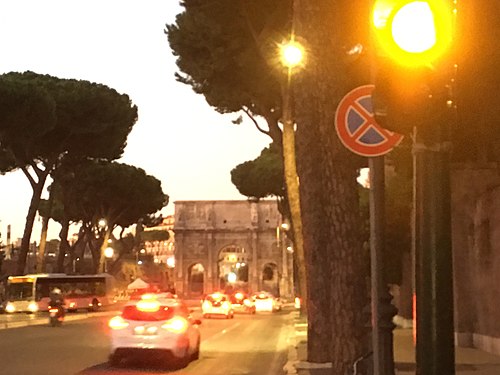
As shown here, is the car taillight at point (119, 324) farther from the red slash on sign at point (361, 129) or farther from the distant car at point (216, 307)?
the distant car at point (216, 307)

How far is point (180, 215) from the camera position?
331 feet

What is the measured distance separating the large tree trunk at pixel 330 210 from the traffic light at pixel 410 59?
21.0 feet

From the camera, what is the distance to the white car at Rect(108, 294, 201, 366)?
17.4 meters

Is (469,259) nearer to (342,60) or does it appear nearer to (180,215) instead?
(342,60)

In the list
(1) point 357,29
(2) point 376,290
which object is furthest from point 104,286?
(2) point 376,290

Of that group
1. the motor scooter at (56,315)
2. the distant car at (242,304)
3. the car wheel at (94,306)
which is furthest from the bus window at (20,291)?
the motor scooter at (56,315)

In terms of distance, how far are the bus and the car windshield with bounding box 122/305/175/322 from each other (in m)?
36.6

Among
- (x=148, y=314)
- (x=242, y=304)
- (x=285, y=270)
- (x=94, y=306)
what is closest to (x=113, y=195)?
(x=94, y=306)

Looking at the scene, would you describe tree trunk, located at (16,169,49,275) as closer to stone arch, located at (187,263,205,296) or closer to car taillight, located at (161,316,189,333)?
car taillight, located at (161,316,189,333)

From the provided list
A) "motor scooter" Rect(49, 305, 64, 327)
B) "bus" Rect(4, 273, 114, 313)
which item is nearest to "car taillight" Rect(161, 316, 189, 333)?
"motor scooter" Rect(49, 305, 64, 327)

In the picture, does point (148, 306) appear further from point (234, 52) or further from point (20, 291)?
point (20, 291)

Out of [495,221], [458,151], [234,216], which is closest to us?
[495,221]

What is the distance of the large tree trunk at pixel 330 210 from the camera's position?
33.4ft

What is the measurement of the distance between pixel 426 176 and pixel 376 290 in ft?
8.20
